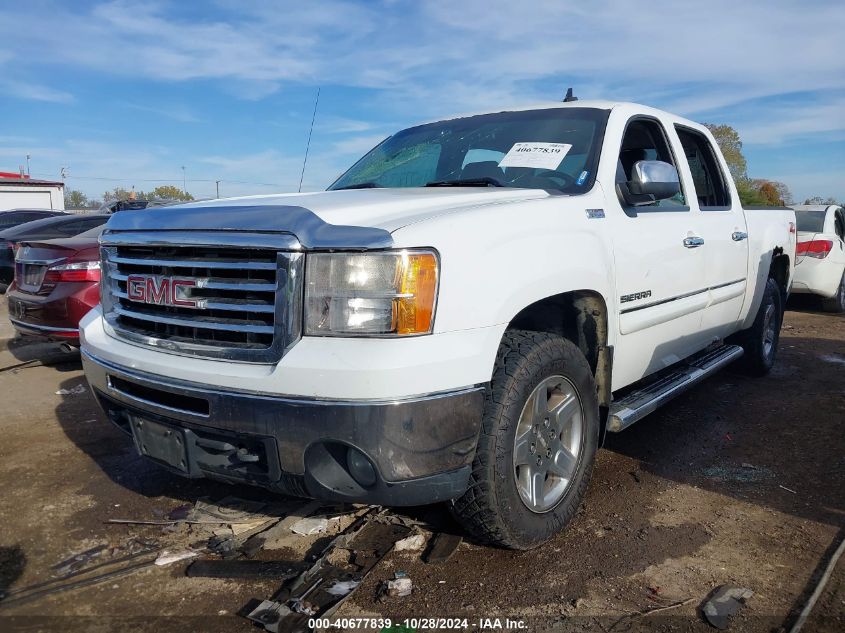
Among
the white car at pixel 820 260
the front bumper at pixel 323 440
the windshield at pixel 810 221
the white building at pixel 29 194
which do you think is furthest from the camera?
the white building at pixel 29 194

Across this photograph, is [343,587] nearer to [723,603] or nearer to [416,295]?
[416,295]

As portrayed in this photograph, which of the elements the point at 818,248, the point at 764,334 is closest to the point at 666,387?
the point at 764,334

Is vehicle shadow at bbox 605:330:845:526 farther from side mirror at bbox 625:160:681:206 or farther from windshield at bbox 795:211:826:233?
windshield at bbox 795:211:826:233

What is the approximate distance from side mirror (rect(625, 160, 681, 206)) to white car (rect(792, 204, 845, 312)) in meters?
7.09

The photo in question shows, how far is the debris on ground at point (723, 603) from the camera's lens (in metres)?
2.41

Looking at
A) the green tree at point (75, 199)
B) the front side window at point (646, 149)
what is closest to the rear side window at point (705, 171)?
the front side window at point (646, 149)

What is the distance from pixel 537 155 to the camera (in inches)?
141

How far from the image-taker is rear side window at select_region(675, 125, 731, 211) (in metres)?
4.73

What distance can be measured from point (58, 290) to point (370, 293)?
4604 millimetres

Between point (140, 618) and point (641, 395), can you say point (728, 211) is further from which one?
point (140, 618)

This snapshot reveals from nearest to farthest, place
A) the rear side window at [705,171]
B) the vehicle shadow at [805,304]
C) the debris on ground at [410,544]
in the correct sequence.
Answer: the debris on ground at [410,544], the rear side window at [705,171], the vehicle shadow at [805,304]

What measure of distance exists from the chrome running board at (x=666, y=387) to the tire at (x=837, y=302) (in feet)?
19.5

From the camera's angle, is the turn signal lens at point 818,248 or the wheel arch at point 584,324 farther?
the turn signal lens at point 818,248

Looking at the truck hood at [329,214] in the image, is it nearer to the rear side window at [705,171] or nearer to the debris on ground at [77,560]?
the debris on ground at [77,560]
